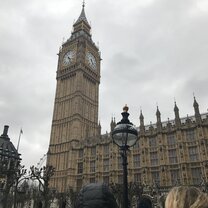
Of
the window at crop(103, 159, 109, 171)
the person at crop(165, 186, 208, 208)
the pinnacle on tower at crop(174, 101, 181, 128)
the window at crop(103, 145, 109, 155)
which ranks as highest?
the pinnacle on tower at crop(174, 101, 181, 128)

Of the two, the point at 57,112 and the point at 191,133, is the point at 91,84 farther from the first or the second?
the point at 191,133

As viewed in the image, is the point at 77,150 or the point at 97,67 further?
the point at 97,67

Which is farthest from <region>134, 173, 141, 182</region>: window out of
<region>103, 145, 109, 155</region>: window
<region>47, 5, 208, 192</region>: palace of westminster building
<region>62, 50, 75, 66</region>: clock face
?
<region>62, 50, 75, 66</region>: clock face

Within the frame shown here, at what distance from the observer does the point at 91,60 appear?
7712cm

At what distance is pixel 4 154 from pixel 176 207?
7384cm

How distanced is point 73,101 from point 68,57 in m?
16.5

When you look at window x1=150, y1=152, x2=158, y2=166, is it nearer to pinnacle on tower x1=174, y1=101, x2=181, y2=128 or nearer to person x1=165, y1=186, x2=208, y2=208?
pinnacle on tower x1=174, y1=101, x2=181, y2=128

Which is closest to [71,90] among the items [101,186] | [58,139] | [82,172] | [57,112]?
[57,112]

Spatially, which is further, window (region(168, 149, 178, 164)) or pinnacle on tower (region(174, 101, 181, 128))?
pinnacle on tower (region(174, 101, 181, 128))

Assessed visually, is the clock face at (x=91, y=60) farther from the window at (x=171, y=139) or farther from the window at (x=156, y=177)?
the window at (x=156, y=177)

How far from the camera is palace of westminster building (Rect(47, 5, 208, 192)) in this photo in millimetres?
44812

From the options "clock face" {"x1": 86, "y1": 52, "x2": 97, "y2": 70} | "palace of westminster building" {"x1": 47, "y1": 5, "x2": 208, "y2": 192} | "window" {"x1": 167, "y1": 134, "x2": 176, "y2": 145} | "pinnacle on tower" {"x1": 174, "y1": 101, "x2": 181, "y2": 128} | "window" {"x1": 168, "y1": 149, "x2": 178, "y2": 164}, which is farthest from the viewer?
"clock face" {"x1": 86, "y1": 52, "x2": 97, "y2": 70}

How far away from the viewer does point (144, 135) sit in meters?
50.5

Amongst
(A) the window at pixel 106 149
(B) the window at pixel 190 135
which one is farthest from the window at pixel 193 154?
(A) the window at pixel 106 149
